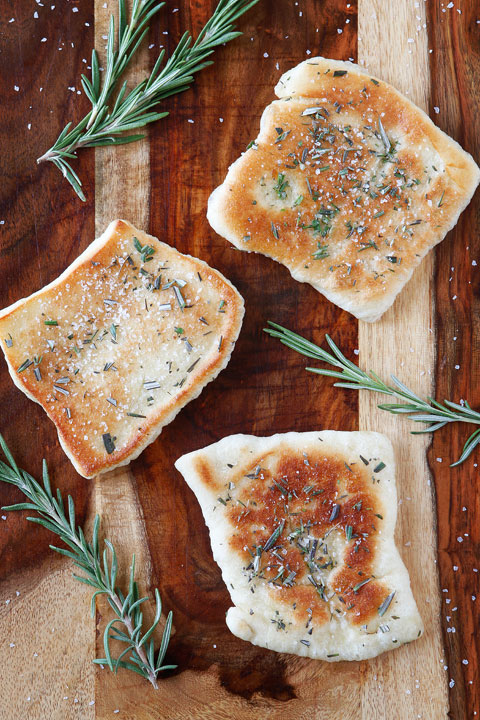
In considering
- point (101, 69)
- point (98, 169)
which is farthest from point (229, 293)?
point (101, 69)

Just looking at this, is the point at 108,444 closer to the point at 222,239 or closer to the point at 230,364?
the point at 230,364

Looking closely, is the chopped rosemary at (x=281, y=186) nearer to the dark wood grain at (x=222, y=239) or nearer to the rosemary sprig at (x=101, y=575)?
the dark wood grain at (x=222, y=239)

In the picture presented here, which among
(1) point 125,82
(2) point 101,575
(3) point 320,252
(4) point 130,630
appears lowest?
(4) point 130,630

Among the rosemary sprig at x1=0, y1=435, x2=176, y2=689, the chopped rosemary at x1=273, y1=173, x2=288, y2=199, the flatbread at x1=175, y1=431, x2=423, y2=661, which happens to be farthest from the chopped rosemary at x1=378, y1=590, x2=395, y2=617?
the chopped rosemary at x1=273, y1=173, x2=288, y2=199

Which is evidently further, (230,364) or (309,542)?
(230,364)

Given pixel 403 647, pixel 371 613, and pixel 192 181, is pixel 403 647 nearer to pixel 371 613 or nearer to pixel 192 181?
pixel 371 613

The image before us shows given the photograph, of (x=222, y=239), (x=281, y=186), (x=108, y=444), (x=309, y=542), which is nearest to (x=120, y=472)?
(x=108, y=444)
